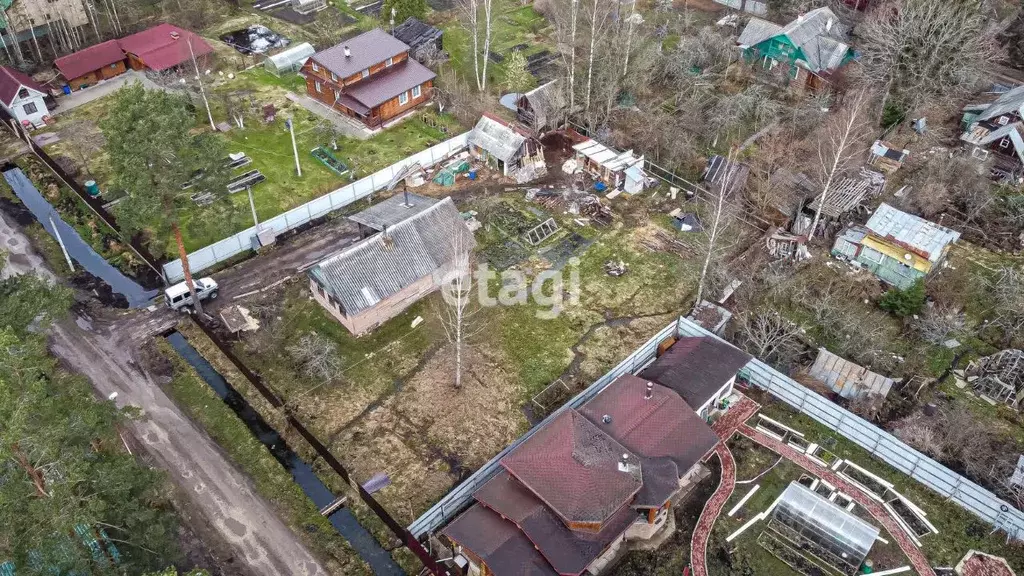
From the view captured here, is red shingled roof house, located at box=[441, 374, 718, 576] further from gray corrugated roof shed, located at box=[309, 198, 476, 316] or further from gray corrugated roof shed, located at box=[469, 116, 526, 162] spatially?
gray corrugated roof shed, located at box=[469, 116, 526, 162]

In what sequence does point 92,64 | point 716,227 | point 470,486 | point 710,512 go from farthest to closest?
point 92,64 < point 716,227 < point 710,512 < point 470,486

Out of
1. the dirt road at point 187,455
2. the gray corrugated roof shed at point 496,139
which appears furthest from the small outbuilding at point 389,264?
the dirt road at point 187,455

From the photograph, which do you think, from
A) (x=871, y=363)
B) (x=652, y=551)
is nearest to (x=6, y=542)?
(x=652, y=551)

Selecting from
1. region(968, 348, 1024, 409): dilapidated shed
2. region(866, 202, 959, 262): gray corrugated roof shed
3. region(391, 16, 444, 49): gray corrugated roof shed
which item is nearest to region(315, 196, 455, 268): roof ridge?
region(391, 16, 444, 49): gray corrugated roof shed

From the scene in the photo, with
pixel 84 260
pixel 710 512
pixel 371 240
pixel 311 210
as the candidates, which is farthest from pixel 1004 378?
pixel 84 260

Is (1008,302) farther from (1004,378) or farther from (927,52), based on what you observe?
(927,52)

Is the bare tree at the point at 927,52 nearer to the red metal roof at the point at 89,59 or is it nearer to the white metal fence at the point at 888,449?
the white metal fence at the point at 888,449
